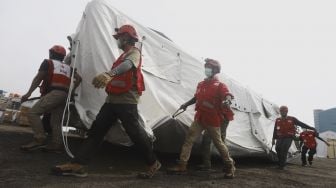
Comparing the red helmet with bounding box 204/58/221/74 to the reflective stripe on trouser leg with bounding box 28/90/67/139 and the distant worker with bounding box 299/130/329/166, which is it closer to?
the reflective stripe on trouser leg with bounding box 28/90/67/139

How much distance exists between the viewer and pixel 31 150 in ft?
13.9

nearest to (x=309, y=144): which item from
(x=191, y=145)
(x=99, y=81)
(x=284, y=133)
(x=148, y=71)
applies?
(x=284, y=133)

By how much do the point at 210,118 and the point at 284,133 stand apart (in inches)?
143

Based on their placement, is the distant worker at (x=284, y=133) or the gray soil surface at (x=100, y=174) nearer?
the gray soil surface at (x=100, y=174)

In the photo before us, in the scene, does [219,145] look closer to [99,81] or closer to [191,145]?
[191,145]

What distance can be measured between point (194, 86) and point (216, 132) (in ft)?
5.29

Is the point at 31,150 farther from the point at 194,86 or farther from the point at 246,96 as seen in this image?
the point at 246,96

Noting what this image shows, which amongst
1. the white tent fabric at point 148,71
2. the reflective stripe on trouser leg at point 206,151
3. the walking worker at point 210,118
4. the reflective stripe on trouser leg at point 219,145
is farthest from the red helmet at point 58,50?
the reflective stripe on trouser leg at point 206,151

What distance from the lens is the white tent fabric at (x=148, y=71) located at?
425 cm

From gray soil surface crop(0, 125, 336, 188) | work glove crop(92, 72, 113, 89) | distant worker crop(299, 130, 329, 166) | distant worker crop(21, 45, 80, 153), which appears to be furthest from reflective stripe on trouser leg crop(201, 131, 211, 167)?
distant worker crop(299, 130, 329, 166)

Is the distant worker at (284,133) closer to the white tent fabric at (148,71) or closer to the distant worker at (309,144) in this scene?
the white tent fabric at (148,71)

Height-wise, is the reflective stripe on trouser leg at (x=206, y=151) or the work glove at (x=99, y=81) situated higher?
the work glove at (x=99, y=81)

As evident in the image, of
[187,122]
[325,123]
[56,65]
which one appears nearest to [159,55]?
[187,122]

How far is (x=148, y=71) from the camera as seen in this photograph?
475cm
